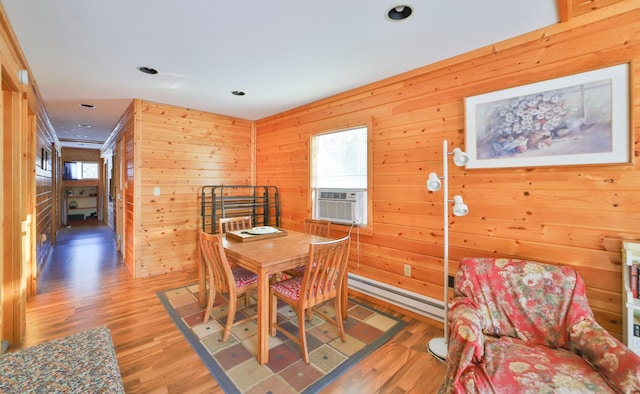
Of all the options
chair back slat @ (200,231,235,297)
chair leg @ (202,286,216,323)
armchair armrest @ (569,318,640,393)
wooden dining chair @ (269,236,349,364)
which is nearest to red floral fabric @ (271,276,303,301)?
wooden dining chair @ (269,236,349,364)

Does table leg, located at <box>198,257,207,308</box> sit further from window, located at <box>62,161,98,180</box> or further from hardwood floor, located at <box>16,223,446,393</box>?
window, located at <box>62,161,98,180</box>

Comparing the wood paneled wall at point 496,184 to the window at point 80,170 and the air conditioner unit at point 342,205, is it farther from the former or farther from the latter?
the window at point 80,170

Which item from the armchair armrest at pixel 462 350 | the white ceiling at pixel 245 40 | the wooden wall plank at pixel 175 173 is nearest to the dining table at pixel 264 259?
the armchair armrest at pixel 462 350

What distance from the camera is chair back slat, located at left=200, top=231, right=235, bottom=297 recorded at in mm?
2125

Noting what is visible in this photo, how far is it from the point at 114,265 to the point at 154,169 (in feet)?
5.62

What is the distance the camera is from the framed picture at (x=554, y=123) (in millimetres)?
1724

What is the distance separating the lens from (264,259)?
2.05 metres

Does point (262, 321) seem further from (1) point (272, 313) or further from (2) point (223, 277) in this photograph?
(2) point (223, 277)

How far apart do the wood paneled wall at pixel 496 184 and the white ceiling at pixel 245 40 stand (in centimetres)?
19

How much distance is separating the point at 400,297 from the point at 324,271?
112cm

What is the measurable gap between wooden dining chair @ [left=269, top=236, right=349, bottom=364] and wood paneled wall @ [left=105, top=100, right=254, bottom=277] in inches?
95.4

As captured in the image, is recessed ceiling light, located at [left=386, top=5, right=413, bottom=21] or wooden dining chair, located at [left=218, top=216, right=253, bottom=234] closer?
recessed ceiling light, located at [left=386, top=5, right=413, bottom=21]

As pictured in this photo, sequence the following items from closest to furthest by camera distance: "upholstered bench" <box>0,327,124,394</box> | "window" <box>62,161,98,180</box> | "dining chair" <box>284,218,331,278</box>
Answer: "upholstered bench" <box>0,327,124,394</box> < "dining chair" <box>284,218,331,278</box> < "window" <box>62,161,98,180</box>

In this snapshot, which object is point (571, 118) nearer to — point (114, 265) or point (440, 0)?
point (440, 0)
